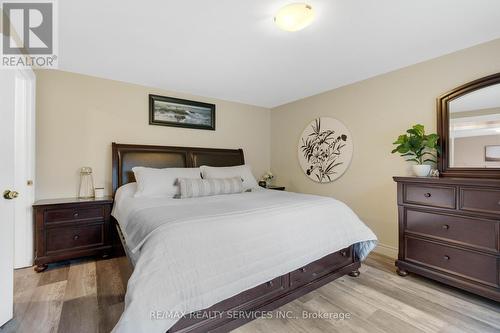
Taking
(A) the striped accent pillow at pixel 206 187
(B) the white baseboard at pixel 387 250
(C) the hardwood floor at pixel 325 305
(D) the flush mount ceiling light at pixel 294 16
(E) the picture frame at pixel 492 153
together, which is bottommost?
(C) the hardwood floor at pixel 325 305

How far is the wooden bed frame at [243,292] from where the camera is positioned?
149cm

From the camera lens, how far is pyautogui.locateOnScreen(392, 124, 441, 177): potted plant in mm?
2389

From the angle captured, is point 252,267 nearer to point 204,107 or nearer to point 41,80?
point 204,107

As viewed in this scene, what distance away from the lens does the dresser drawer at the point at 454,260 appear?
6.13 feet

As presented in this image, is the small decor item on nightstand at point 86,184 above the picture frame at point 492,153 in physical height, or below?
below

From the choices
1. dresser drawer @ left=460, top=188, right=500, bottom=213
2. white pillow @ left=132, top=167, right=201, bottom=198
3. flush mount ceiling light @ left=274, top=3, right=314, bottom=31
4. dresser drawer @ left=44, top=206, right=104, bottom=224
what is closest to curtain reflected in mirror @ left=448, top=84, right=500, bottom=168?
dresser drawer @ left=460, top=188, right=500, bottom=213

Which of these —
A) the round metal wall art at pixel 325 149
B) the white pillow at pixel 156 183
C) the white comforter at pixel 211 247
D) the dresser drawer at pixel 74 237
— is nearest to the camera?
the white comforter at pixel 211 247

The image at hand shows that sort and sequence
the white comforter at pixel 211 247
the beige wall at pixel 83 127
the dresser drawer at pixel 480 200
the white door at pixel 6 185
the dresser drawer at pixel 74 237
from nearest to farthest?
the white comforter at pixel 211 247 → the white door at pixel 6 185 → the dresser drawer at pixel 480 200 → the dresser drawer at pixel 74 237 → the beige wall at pixel 83 127

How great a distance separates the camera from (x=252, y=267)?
1599 mm

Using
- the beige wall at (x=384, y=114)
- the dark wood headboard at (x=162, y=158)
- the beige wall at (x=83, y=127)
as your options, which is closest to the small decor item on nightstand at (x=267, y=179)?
the dark wood headboard at (x=162, y=158)

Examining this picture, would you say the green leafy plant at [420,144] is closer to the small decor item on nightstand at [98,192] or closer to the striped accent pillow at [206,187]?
the striped accent pillow at [206,187]

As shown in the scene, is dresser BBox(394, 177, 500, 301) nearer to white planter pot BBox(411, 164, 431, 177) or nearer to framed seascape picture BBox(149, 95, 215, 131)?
white planter pot BBox(411, 164, 431, 177)

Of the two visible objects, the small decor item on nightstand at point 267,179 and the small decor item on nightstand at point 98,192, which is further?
the small decor item on nightstand at point 267,179

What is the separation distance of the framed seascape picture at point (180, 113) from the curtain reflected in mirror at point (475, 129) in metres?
3.29
